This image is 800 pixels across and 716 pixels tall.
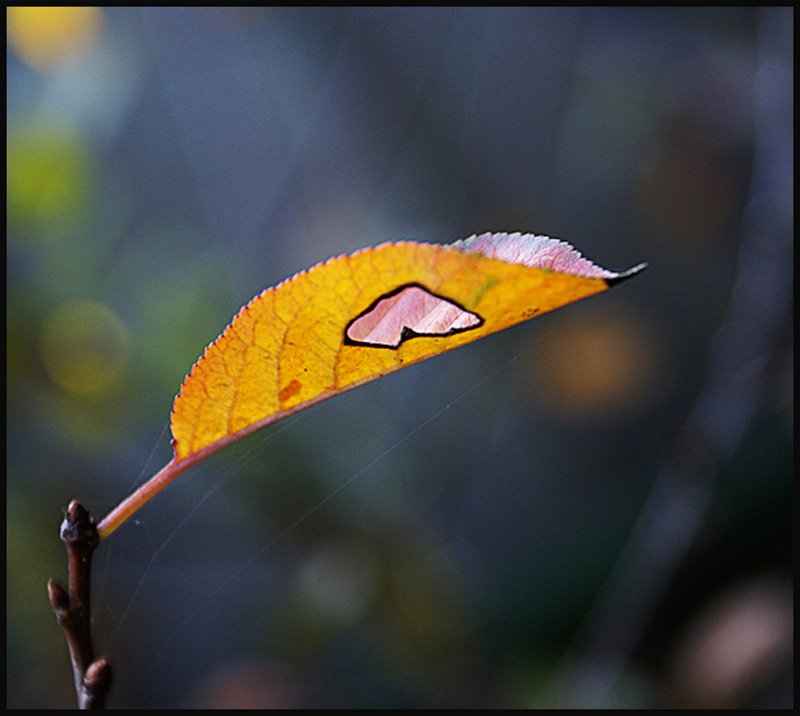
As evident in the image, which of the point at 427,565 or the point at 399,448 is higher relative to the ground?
the point at 399,448

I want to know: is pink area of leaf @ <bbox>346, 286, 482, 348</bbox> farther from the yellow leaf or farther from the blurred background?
the blurred background

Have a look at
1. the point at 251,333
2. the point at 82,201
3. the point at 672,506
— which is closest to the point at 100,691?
the point at 251,333

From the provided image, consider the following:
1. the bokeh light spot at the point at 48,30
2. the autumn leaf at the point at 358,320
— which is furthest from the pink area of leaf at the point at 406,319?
the bokeh light spot at the point at 48,30

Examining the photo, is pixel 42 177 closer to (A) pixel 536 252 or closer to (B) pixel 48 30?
(B) pixel 48 30

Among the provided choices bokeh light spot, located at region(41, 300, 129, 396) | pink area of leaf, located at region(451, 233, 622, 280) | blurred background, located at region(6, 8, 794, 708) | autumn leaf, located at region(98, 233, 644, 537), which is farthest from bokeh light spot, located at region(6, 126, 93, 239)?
pink area of leaf, located at region(451, 233, 622, 280)

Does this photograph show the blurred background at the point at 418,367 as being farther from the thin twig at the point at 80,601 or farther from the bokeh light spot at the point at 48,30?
the thin twig at the point at 80,601

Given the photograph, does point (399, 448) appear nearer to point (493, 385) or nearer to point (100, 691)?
point (493, 385)

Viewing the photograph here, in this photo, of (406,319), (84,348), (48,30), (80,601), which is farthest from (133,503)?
(48,30)
